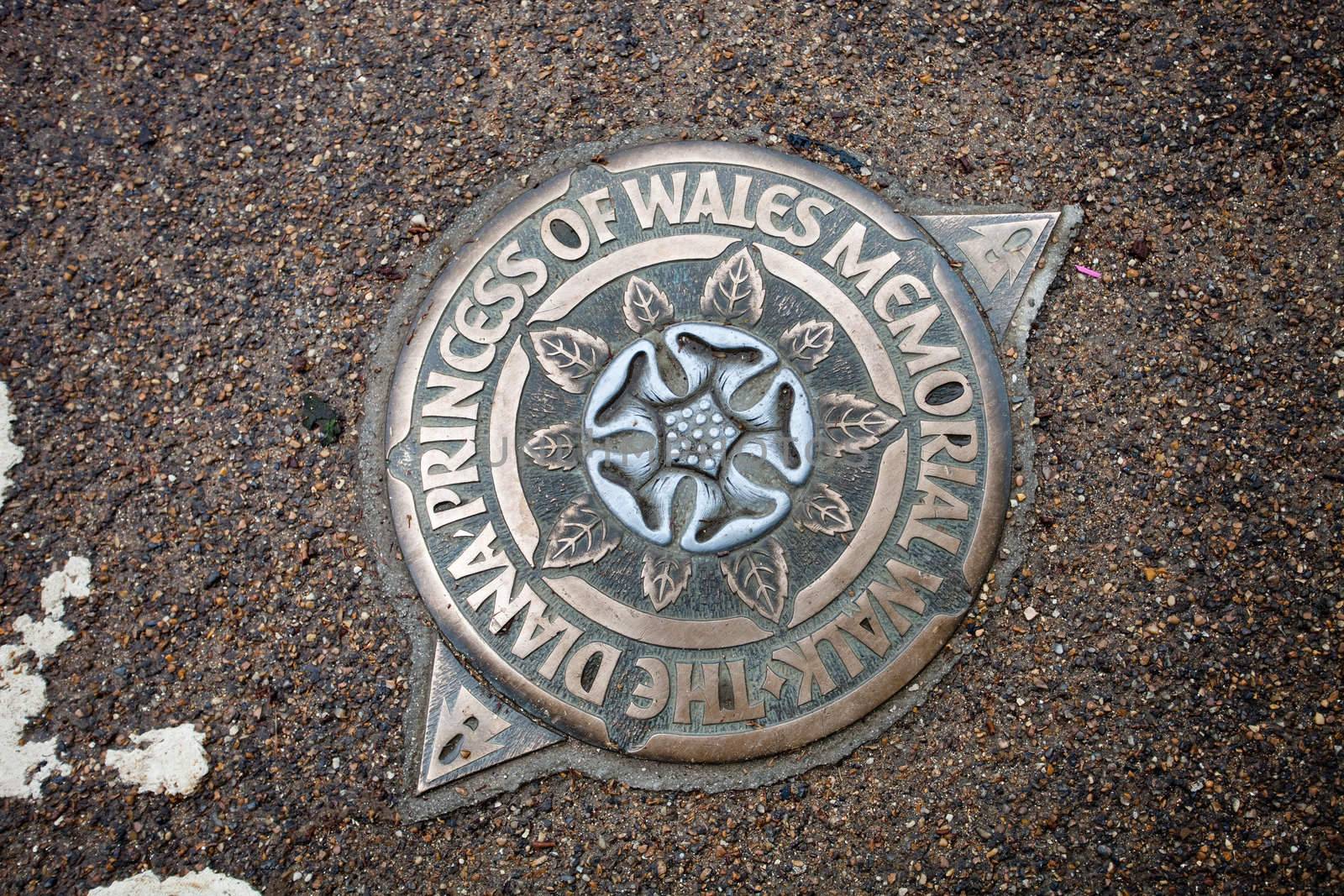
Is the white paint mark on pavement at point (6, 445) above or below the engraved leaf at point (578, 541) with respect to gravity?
above

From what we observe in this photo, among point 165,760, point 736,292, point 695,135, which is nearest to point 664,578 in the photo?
point 736,292

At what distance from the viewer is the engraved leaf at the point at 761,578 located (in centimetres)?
188

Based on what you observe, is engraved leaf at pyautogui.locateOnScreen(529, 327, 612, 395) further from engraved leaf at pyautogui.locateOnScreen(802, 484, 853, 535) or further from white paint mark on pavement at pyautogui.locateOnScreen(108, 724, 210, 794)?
white paint mark on pavement at pyautogui.locateOnScreen(108, 724, 210, 794)

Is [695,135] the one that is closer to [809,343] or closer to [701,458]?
[809,343]

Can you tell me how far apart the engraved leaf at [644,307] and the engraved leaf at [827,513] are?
1.71ft

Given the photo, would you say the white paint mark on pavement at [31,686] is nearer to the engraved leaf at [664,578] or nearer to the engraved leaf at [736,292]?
the engraved leaf at [664,578]

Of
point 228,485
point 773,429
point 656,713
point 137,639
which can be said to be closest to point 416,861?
point 656,713

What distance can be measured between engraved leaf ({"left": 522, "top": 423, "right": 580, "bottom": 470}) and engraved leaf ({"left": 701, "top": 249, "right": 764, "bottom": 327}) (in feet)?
1.36

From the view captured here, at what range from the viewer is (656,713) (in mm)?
1868

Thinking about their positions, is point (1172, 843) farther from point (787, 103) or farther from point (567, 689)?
point (787, 103)

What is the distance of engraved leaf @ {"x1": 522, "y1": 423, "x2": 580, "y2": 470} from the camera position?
6.31 ft

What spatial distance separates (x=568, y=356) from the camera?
1.94m

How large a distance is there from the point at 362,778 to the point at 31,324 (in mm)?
1318

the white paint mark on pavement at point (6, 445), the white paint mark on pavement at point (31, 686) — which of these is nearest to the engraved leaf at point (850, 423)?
the white paint mark on pavement at point (31, 686)
